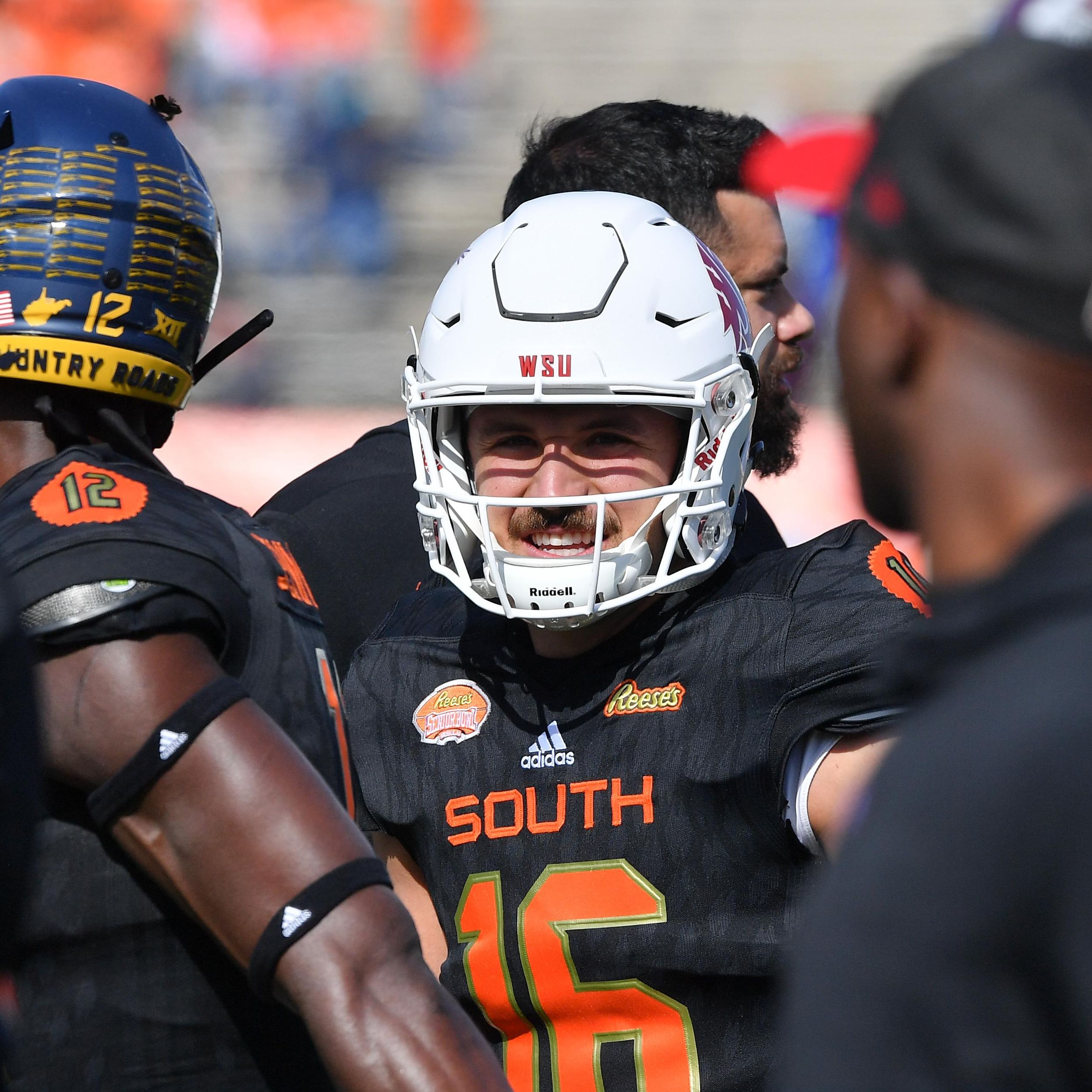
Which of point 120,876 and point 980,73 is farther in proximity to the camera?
point 120,876

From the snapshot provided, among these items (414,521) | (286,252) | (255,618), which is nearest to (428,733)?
(255,618)

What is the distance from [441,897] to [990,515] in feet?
4.74

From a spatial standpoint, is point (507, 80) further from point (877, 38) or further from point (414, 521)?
point (414, 521)

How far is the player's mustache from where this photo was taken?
2.23 meters

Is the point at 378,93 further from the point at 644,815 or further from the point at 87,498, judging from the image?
the point at 87,498

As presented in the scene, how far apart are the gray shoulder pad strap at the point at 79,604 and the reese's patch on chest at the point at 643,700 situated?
79cm

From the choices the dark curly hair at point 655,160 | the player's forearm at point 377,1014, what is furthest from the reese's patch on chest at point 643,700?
the dark curly hair at point 655,160

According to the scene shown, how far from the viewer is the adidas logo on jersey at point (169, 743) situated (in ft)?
5.24

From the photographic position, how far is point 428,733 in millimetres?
2336

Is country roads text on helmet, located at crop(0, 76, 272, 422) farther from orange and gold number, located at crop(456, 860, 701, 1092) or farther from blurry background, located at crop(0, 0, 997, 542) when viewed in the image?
blurry background, located at crop(0, 0, 997, 542)

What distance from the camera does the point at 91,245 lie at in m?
1.98

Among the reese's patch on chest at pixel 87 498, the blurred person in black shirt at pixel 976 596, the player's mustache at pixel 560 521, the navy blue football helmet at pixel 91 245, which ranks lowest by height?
the player's mustache at pixel 560 521

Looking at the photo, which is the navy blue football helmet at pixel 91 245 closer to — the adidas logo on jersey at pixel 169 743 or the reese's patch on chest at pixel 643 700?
the adidas logo on jersey at pixel 169 743

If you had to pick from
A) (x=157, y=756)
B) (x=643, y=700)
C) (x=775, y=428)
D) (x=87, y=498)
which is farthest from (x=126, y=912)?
(x=775, y=428)
